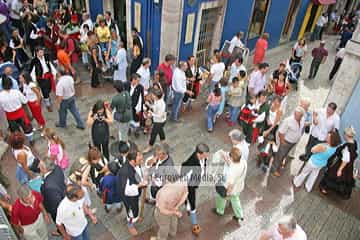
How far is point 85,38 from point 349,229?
7.82m

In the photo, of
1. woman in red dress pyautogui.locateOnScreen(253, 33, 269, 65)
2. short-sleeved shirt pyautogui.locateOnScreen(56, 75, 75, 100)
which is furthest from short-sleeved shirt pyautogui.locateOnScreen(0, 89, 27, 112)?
woman in red dress pyautogui.locateOnScreen(253, 33, 269, 65)

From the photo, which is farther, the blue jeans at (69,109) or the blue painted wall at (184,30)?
the blue painted wall at (184,30)

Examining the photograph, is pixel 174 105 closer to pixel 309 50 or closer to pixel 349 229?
pixel 349 229

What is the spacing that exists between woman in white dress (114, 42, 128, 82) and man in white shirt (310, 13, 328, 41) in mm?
10036

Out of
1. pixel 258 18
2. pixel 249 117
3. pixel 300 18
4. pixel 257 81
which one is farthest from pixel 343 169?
pixel 300 18

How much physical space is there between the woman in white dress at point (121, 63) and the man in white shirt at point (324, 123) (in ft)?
15.3

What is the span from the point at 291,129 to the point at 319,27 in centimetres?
1034

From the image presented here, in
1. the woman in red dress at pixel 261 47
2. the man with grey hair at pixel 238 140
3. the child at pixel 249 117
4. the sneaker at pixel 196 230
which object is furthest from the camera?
the woman in red dress at pixel 261 47

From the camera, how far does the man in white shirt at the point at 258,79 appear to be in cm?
736

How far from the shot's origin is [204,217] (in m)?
5.39

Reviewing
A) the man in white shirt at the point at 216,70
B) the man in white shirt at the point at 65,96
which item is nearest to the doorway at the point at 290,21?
the man in white shirt at the point at 216,70

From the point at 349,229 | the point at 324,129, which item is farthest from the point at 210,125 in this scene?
the point at 349,229

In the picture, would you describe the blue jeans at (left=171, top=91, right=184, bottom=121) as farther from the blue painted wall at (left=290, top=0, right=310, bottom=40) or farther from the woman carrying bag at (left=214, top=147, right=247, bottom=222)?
the blue painted wall at (left=290, top=0, right=310, bottom=40)

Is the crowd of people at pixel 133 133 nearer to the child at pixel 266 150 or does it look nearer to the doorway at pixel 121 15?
the child at pixel 266 150
